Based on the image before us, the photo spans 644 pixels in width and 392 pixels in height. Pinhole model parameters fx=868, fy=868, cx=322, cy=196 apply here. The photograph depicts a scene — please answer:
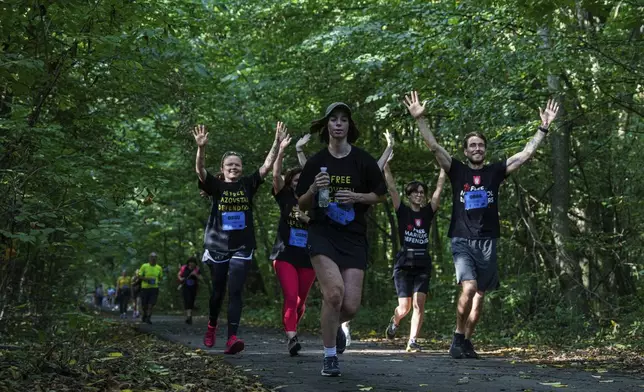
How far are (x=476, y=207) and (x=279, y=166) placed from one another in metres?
2.16

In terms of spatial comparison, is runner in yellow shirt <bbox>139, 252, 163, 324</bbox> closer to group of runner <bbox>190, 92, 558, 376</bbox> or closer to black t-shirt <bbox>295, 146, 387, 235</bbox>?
group of runner <bbox>190, 92, 558, 376</bbox>

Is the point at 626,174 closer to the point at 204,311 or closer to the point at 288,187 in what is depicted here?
the point at 288,187

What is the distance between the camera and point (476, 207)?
29.9ft

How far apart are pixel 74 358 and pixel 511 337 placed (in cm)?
812

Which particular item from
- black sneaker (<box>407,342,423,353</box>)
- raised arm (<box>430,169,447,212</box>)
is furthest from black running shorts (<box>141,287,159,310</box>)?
raised arm (<box>430,169,447,212</box>)

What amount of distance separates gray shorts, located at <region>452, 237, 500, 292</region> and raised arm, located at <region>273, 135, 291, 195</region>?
2043mm

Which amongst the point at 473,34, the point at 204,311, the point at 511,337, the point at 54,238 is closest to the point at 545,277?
the point at 511,337

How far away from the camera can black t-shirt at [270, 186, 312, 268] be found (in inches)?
387

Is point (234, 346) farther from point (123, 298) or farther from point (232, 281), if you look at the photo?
point (123, 298)

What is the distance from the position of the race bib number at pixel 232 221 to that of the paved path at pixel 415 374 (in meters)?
1.43

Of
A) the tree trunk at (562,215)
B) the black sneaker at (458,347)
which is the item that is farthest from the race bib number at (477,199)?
the tree trunk at (562,215)

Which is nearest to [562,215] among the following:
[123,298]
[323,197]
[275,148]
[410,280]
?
[410,280]

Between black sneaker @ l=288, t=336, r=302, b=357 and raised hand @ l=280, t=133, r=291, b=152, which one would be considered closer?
raised hand @ l=280, t=133, r=291, b=152

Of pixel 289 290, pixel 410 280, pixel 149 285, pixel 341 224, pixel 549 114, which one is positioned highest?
pixel 549 114
